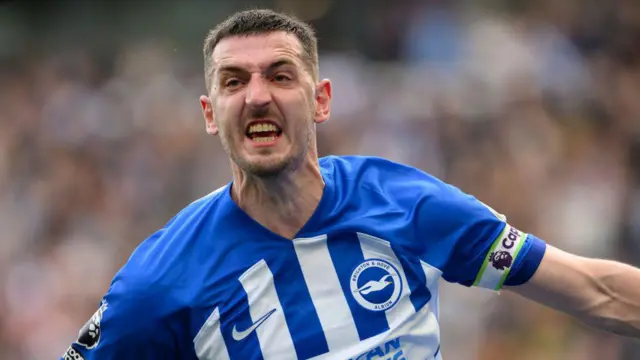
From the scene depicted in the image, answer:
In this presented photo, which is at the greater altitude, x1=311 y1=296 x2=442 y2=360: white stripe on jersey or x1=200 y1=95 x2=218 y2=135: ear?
x1=200 y1=95 x2=218 y2=135: ear

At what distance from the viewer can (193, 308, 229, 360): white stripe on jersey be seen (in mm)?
3227

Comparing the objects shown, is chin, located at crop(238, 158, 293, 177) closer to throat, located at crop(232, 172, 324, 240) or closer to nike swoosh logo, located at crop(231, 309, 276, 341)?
throat, located at crop(232, 172, 324, 240)

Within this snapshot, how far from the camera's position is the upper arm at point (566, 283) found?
10.9 feet

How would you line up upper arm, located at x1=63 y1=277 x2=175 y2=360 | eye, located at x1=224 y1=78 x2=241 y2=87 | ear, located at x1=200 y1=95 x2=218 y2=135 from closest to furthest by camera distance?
upper arm, located at x1=63 y1=277 x2=175 y2=360, eye, located at x1=224 y1=78 x2=241 y2=87, ear, located at x1=200 y1=95 x2=218 y2=135

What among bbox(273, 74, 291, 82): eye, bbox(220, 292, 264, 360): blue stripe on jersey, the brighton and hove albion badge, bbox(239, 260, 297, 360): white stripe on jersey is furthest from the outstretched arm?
bbox(273, 74, 291, 82): eye

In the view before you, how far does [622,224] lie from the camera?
6828 millimetres

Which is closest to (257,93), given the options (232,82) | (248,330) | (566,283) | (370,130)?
(232,82)

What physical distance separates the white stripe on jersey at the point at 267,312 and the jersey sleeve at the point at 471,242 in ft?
1.78

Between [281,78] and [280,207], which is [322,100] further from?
[280,207]

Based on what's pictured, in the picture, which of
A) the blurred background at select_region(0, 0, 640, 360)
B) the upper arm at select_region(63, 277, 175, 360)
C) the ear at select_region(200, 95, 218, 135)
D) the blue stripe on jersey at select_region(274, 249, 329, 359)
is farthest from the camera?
the blurred background at select_region(0, 0, 640, 360)

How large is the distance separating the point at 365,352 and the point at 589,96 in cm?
553

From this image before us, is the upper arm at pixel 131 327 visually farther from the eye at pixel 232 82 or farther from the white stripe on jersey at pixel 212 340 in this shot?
the eye at pixel 232 82

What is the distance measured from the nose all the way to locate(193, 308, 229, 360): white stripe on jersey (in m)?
0.70

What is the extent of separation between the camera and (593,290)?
335 cm
